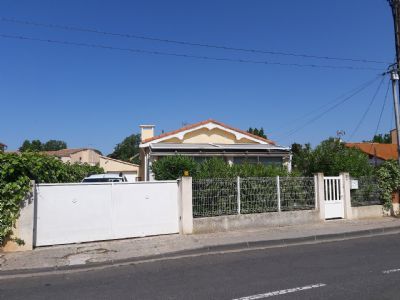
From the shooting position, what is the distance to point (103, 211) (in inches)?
425

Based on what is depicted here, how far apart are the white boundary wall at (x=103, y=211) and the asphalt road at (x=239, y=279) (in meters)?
2.57

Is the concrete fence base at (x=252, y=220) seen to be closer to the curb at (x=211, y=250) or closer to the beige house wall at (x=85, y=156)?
the curb at (x=211, y=250)

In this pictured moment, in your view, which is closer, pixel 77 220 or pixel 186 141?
pixel 77 220

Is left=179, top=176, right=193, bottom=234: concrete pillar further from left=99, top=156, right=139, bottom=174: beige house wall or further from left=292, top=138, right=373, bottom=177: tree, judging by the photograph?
left=99, top=156, right=139, bottom=174: beige house wall

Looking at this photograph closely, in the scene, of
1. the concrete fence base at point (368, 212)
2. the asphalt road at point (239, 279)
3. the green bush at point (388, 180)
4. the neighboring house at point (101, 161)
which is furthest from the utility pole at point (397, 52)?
the neighboring house at point (101, 161)

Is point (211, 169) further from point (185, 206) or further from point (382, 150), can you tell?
point (382, 150)

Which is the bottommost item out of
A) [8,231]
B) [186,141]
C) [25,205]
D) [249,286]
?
[249,286]

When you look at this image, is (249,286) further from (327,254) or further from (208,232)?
(208,232)

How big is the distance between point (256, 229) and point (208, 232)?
1.66m

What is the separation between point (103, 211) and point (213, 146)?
11675 millimetres

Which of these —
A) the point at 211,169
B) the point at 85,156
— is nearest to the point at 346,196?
the point at 211,169

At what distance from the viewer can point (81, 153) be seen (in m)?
63.2

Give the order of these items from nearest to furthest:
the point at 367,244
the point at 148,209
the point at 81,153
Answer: the point at 367,244 → the point at 148,209 → the point at 81,153

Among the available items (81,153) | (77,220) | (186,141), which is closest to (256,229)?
(77,220)
